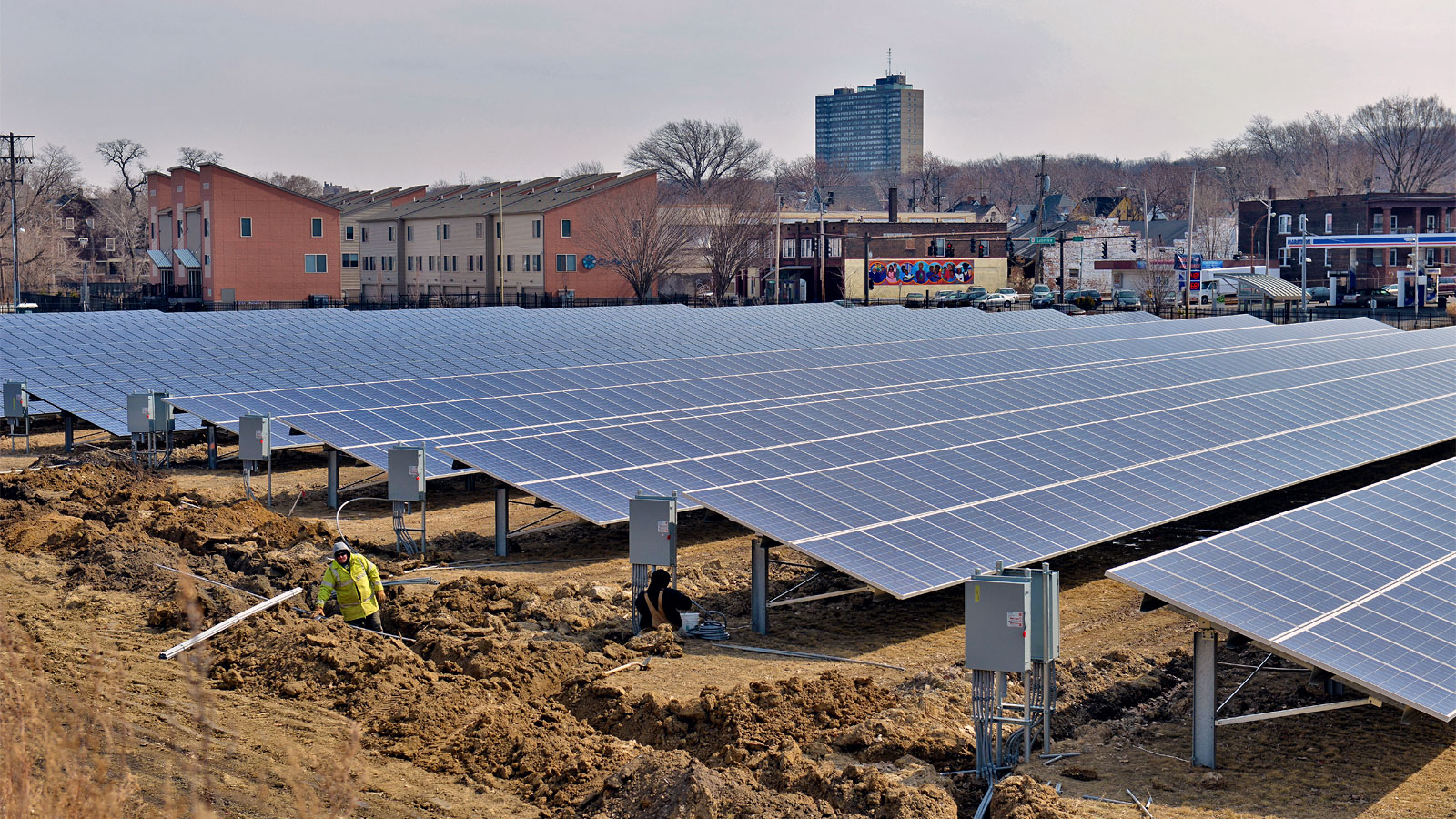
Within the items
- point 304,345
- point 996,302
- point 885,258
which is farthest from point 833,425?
point 885,258

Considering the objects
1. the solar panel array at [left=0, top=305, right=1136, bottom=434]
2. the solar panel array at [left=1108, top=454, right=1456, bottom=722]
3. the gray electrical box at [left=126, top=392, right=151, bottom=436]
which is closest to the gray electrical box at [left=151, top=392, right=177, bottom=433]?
the gray electrical box at [left=126, top=392, right=151, bottom=436]

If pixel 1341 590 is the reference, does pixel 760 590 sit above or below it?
below

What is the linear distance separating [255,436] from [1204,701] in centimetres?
1750

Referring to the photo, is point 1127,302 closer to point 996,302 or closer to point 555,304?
point 996,302

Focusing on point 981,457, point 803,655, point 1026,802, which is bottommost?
point 803,655

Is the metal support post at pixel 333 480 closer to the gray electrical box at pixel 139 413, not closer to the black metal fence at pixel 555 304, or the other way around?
the gray electrical box at pixel 139 413

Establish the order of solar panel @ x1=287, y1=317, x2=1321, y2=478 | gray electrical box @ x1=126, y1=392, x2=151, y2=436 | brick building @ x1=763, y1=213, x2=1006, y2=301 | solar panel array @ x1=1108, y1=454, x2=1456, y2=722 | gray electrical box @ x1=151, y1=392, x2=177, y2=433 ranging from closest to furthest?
solar panel array @ x1=1108, y1=454, x2=1456, y2=722, solar panel @ x1=287, y1=317, x2=1321, y2=478, gray electrical box @ x1=151, y1=392, x2=177, y2=433, gray electrical box @ x1=126, y1=392, x2=151, y2=436, brick building @ x1=763, y1=213, x2=1006, y2=301

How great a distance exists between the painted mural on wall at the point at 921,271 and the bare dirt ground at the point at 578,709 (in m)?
72.9

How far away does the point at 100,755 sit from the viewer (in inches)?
396

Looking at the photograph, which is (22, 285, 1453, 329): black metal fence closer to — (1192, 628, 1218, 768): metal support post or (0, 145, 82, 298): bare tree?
(0, 145, 82, 298): bare tree

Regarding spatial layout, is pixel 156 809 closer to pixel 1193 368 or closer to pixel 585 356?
pixel 585 356

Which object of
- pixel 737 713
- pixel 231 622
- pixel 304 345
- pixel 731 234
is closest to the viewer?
pixel 737 713

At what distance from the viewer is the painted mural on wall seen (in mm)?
91875

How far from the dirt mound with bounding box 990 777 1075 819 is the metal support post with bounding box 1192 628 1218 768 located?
179cm
